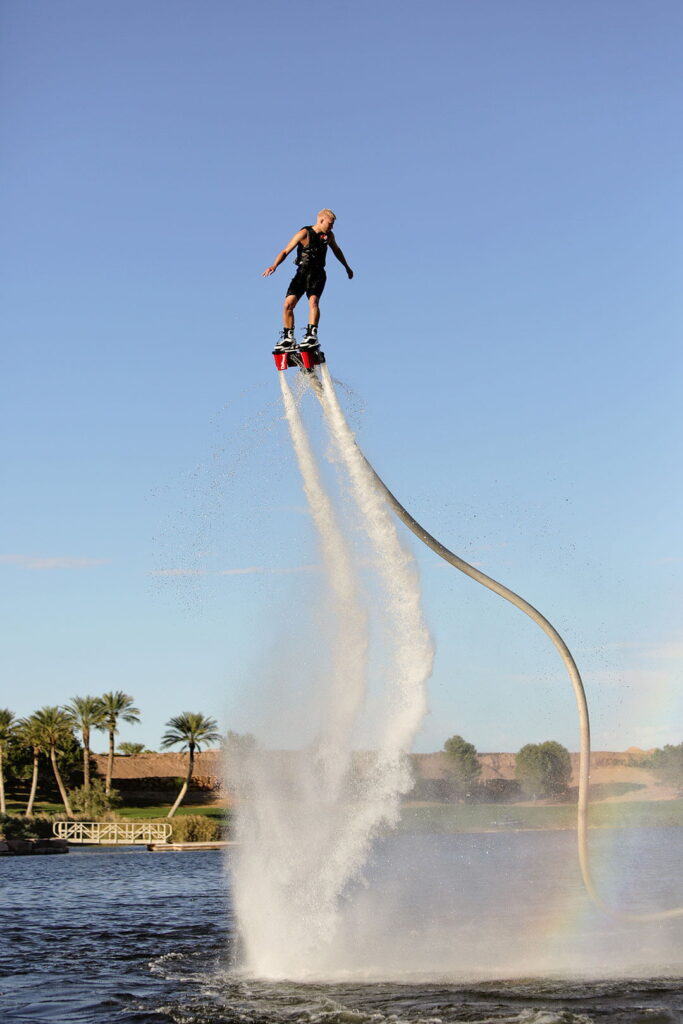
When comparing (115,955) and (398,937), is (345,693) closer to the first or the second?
(398,937)

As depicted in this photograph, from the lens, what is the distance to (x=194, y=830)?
9475 centimetres

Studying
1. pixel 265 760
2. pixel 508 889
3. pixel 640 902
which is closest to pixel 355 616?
pixel 265 760

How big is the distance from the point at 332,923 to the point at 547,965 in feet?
15.7

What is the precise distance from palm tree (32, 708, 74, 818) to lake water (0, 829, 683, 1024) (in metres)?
65.2

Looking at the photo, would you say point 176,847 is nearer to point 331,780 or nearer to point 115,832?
point 115,832

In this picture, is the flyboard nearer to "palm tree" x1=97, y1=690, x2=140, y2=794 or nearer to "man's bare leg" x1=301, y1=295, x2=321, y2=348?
"man's bare leg" x1=301, y1=295, x2=321, y2=348

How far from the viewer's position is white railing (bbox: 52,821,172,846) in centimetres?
9288

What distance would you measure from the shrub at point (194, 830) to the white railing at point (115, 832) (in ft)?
2.96

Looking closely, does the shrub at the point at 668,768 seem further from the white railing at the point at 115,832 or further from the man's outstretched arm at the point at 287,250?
the white railing at the point at 115,832

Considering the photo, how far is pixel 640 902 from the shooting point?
1385 inches

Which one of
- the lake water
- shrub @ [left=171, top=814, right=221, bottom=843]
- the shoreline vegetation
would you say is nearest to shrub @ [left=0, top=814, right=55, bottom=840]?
the shoreline vegetation

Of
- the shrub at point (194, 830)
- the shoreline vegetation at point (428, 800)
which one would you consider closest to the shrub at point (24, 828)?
the shoreline vegetation at point (428, 800)

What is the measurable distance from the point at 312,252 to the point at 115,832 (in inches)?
3339

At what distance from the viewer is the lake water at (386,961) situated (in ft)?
60.0
